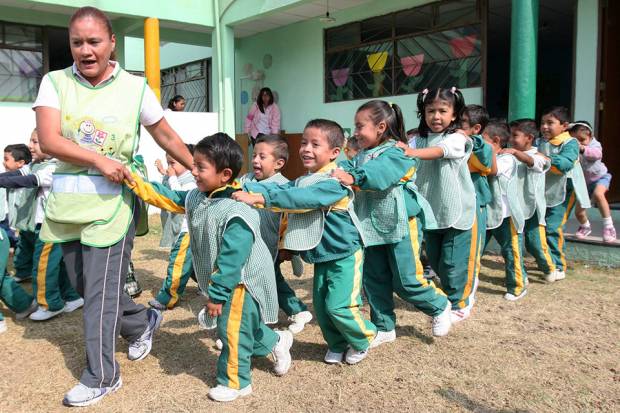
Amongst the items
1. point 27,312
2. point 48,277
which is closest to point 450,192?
point 48,277

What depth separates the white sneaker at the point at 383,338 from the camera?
310cm

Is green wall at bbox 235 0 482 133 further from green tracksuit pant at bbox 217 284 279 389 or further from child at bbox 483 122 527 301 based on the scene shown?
green tracksuit pant at bbox 217 284 279 389

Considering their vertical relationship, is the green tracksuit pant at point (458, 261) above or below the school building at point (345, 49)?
below

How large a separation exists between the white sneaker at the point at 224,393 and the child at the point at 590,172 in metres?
3.96

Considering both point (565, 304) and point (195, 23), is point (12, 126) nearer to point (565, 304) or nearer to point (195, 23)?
point (195, 23)

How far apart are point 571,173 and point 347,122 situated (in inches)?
187

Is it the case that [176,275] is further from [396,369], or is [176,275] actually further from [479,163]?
[479,163]

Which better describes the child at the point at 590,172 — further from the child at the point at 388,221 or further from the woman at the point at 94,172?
the woman at the point at 94,172

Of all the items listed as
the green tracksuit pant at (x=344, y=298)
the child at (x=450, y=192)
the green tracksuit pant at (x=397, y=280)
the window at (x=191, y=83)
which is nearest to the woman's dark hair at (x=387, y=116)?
the child at (x=450, y=192)

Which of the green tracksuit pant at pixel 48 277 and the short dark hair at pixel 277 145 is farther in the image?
the green tracksuit pant at pixel 48 277

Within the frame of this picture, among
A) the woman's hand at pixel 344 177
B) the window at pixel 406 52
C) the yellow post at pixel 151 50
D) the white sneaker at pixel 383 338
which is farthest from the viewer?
the yellow post at pixel 151 50

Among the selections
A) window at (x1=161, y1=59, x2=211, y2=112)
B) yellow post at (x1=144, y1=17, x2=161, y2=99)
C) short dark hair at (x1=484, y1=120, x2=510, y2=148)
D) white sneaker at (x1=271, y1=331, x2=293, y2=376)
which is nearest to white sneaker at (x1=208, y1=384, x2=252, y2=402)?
white sneaker at (x1=271, y1=331, x2=293, y2=376)

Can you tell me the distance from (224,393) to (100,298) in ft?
2.30

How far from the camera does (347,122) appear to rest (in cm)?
905
